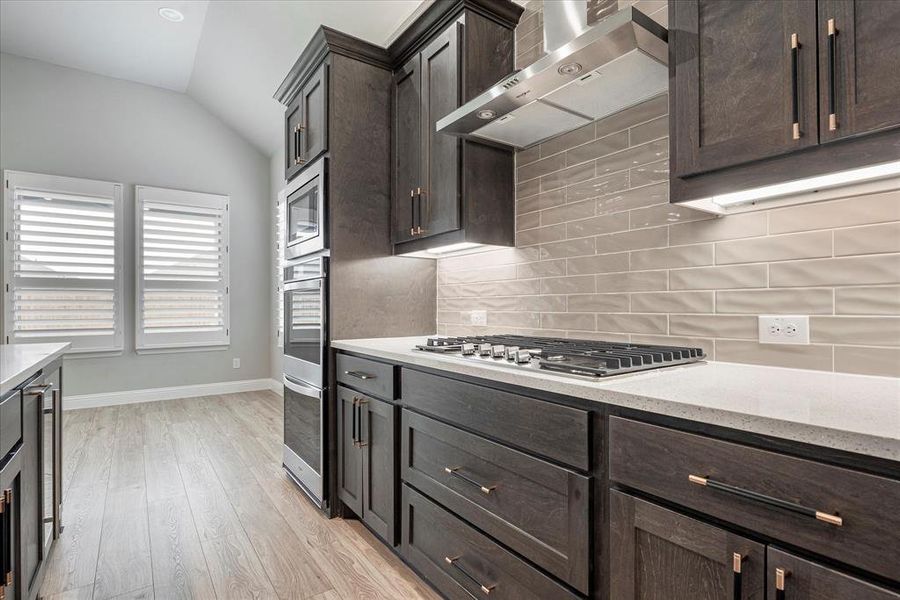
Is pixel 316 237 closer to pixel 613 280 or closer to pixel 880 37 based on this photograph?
pixel 613 280

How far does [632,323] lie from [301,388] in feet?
6.03

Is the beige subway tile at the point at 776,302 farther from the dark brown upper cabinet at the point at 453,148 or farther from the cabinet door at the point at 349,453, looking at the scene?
the cabinet door at the point at 349,453

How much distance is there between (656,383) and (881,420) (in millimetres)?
401

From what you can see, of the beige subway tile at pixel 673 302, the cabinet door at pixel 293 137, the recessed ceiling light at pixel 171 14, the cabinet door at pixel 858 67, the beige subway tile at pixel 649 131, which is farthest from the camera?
the recessed ceiling light at pixel 171 14

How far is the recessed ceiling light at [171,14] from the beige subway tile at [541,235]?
12.3 ft

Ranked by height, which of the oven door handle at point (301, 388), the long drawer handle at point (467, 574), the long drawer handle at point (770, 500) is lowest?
the long drawer handle at point (467, 574)

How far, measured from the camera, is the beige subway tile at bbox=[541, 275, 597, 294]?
6.38 feet

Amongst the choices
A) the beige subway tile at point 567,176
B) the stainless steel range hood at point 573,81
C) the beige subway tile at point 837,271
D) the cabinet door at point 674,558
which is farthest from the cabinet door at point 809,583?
the beige subway tile at point 567,176

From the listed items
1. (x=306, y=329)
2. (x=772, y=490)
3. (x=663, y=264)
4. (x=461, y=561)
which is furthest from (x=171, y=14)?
(x=772, y=490)

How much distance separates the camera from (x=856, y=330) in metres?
1.22

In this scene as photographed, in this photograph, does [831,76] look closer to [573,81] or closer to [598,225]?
[573,81]

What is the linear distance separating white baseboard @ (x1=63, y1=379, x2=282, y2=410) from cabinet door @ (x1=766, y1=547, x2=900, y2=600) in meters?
5.24

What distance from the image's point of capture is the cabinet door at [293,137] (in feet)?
9.26

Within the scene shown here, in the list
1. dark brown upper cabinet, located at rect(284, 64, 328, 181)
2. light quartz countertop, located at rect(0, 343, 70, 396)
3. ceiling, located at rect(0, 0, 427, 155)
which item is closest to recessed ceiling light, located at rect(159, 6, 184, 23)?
ceiling, located at rect(0, 0, 427, 155)
